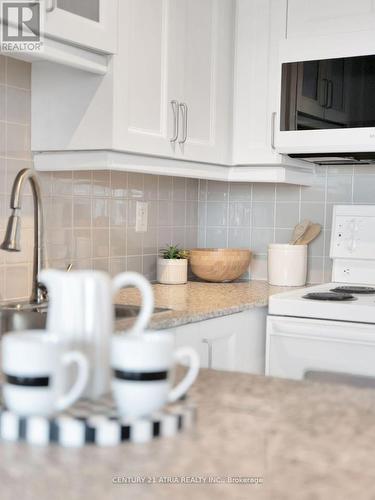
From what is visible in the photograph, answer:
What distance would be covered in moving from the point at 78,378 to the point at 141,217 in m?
2.11

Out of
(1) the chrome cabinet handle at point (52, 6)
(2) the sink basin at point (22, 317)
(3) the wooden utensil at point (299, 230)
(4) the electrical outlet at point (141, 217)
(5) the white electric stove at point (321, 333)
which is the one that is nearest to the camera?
(1) the chrome cabinet handle at point (52, 6)

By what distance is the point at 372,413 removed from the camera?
3.56 ft

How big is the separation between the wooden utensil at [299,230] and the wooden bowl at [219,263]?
208mm

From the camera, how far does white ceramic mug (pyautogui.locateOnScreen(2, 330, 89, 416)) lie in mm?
901

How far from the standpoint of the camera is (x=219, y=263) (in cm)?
305

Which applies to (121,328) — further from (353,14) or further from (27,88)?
(353,14)

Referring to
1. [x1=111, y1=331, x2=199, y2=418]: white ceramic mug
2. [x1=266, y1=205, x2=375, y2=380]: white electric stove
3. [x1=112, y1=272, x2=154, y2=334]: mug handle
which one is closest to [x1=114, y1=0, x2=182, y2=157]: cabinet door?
[x1=266, y1=205, x2=375, y2=380]: white electric stove

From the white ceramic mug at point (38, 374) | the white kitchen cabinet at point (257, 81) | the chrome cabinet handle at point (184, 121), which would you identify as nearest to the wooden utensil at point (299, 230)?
the white kitchen cabinet at point (257, 81)

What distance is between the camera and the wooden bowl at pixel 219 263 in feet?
10.0

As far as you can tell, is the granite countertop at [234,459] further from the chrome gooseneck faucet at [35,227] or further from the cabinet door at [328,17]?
the cabinet door at [328,17]

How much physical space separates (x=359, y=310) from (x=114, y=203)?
99 centimetres

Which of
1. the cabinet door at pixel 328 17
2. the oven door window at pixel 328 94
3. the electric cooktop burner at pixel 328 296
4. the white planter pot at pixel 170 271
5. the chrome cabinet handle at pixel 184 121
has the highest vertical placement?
the cabinet door at pixel 328 17

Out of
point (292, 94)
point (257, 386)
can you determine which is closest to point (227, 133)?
point (292, 94)

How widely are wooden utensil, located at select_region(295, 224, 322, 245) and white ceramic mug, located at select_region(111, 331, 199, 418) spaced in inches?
90.2
